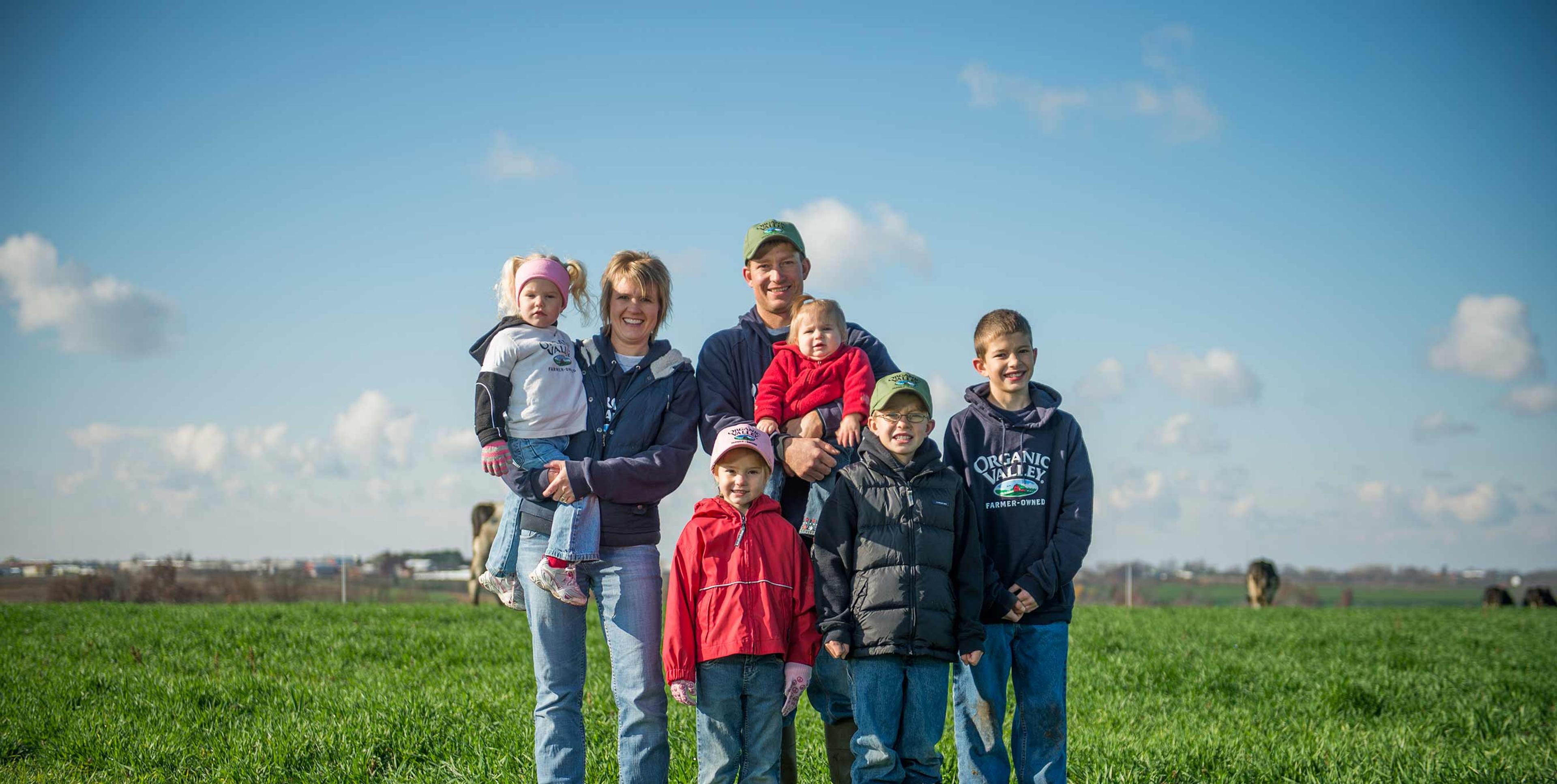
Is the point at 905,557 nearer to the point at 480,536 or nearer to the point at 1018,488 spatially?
the point at 1018,488

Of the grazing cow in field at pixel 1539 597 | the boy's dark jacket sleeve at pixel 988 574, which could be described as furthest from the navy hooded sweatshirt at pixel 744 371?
the grazing cow in field at pixel 1539 597

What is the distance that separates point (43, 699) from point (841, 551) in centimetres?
693

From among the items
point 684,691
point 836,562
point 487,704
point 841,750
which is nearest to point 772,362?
point 836,562

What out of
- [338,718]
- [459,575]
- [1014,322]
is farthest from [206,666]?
[459,575]

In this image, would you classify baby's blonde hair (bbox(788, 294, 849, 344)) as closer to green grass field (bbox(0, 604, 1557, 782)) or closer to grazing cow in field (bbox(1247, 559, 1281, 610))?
green grass field (bbox(0, 604, 1557, 782))

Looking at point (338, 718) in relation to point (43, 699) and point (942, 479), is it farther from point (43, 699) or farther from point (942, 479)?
point (942, 479)

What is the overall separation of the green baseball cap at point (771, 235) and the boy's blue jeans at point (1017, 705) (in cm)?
185

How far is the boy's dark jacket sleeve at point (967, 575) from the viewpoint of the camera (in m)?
4.04

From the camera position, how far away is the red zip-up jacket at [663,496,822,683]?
389 centimetres

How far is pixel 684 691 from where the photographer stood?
3.90m

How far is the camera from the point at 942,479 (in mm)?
4164

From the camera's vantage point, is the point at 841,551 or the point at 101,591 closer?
the point at 841,551

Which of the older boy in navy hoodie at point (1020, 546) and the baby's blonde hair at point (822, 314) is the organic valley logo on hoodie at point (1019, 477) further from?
the baby's blonde hair at point (822, 314)

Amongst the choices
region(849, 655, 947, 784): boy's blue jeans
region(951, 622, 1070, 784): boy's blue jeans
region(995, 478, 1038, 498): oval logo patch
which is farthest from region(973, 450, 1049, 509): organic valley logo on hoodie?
region(849, 655, 947, 784): boy's blue jeans
